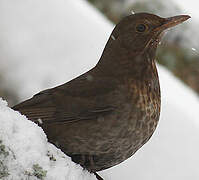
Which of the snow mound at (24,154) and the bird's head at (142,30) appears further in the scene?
the bird's head at (142,30)

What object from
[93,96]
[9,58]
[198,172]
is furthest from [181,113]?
[93,96]

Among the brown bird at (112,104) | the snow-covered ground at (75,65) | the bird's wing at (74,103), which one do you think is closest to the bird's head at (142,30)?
the brown bird at (112,104)

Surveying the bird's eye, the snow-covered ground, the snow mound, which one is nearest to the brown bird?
the bird's eye

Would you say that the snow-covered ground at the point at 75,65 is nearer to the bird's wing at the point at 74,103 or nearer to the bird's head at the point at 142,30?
the bird's wing at the point at 74,103

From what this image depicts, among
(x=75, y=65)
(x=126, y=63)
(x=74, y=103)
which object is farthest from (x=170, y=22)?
(x=75, y=65)

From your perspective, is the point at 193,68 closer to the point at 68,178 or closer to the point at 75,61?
the point at 75,61

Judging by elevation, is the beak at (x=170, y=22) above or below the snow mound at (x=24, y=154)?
above

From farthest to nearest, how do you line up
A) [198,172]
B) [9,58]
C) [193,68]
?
[193,68] → [9,58] → [198,172]

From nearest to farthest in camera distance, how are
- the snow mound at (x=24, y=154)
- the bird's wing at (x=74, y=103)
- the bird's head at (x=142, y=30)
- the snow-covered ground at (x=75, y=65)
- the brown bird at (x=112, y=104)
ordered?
1. the snow mound at (x=24, y=154)
2. the brown bird at (x=112, y=104)
3. the bird's wing at (x=74, y=103)
4. the bird's head at (x=142, y=30)
5. the snow-covered ground at (x=75, y=65)
